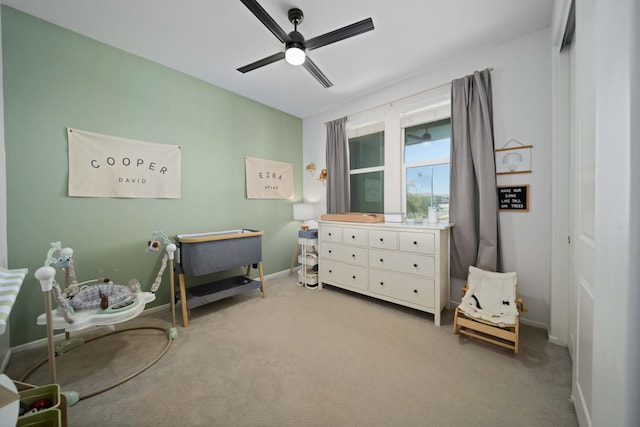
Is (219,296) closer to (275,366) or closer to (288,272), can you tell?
(275,366)

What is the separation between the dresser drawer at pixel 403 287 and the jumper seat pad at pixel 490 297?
307mm

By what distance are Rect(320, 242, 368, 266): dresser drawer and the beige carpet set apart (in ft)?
2.24

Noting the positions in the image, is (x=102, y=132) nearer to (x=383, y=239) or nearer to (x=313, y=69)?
(x=313, y=69)

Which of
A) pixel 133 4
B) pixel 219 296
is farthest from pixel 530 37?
pixel 219 296

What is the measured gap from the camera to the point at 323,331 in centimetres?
211

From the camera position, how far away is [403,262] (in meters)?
2.41

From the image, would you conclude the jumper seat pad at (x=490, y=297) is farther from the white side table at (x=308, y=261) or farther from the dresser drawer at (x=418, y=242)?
the white side table at (x=308, y=261)

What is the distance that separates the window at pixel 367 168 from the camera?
10.7 feet

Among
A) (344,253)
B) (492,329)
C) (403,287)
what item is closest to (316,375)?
(403,287)

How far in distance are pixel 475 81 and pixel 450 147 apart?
0.66 metres

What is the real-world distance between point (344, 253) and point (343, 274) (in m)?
0.27

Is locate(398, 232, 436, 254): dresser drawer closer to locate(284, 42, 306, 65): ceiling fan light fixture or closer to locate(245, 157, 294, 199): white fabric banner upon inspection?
locate(284, 42, 306, 65): ceiling fan light fixture

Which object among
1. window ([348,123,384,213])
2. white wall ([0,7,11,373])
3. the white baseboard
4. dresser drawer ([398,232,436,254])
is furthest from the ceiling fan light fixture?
the white baseboard

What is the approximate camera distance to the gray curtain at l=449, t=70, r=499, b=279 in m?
2.25
